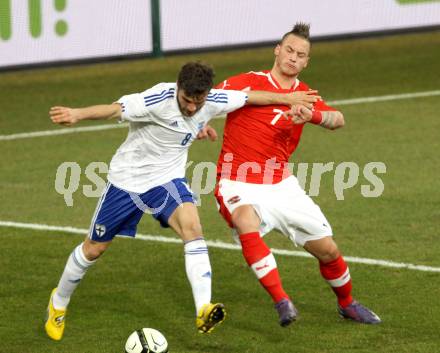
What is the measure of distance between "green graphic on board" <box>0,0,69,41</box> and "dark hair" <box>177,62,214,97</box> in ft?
36.2

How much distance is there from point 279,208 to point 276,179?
0.32 m

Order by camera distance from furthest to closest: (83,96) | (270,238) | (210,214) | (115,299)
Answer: (83,96)
(210,214)
(270,238)
(115,299)

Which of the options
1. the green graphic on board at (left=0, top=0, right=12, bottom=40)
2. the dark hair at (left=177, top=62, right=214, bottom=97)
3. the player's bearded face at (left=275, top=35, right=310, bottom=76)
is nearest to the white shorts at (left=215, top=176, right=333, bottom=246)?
the player's bearded face at (left=275, top=35, right=310, bottom=76)

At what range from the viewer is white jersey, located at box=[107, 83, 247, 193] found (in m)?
9.43

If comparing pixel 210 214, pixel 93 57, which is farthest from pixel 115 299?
pixel 93 57

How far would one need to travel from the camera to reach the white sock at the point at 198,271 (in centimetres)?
904

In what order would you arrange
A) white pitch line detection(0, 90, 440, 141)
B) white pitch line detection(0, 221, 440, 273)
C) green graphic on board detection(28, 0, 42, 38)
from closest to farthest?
white pitch line detection(0, 221, 440, 273), white pitch line detection(0, 90, 440, 141), green graphic on board detection(28, 0, 42, 38)

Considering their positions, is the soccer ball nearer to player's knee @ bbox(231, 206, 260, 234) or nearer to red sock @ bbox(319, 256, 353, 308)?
player's knee @ bbox(231, 206, 260, 234)

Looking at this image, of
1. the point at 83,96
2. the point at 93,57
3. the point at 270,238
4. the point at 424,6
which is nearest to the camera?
the point at 270,238

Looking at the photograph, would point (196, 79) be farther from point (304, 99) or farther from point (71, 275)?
point (71, 275)

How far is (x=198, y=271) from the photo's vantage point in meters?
9.16

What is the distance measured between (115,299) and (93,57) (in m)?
10.6

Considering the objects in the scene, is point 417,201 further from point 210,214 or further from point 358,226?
point 210,214

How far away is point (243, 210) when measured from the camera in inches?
383
